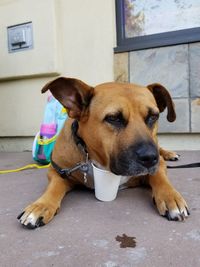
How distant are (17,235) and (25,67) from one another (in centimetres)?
331

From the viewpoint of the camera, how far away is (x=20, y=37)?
15.1ft

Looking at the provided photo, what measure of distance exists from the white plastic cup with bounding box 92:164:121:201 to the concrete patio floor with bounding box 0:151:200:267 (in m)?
Answer: 0.04

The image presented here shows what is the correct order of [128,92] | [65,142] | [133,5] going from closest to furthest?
[128,92], [65,142], [133,5]

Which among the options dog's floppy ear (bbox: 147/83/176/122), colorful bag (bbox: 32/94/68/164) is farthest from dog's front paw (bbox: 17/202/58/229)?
colorful bag (bbox: 32/94/68/164)

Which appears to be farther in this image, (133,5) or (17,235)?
(133,5)

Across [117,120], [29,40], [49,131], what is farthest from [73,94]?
[29,40]

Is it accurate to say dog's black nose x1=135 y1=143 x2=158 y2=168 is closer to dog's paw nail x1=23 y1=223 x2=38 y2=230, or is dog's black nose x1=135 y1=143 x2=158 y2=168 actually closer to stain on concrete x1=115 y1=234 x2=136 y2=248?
stain on concrete x1=115 y1=234 x2=136 y2=248

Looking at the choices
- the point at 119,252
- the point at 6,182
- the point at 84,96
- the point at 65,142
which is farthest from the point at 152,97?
the point at 6,182

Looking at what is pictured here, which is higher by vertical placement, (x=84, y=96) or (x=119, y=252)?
(x=84, y=96)

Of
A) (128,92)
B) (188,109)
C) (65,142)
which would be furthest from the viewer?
(188,109)

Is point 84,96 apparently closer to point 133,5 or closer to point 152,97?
point 152,97

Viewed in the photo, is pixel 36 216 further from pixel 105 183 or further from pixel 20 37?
pixel 20 37

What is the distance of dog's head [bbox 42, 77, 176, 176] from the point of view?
5.94 feet

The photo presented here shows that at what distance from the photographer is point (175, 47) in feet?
12.5
